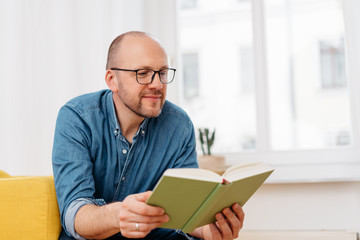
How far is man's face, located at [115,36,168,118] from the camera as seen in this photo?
4.58 feet

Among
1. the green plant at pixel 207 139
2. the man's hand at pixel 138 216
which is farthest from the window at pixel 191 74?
the man's hand at pixel 138 216

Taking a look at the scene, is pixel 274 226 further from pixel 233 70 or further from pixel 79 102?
pixel 79 102

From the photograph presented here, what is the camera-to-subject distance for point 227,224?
1.25 m

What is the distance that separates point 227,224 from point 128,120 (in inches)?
19.3

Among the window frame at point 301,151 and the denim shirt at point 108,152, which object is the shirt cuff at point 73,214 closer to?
the denim shirt at point 108,152

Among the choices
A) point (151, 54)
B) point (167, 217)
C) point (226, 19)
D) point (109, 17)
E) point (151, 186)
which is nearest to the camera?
point (167, 217)

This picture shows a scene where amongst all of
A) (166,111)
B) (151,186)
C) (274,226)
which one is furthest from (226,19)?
(151,186)

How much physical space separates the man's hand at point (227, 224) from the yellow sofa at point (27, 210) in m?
0.47

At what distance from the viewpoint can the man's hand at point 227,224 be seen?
47.8 inches

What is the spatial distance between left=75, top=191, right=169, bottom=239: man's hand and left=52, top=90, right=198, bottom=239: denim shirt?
8cm

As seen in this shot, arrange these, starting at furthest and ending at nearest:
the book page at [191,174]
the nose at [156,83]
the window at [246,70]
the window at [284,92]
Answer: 1. the window at [246,70]
2. the window at [284,92]
3. the nose at [156,83]
4. the book page at [191,174]

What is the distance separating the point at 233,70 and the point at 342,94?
80 cm

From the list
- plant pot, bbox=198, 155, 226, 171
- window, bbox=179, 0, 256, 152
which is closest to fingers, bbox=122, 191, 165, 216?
plant pot, bbox=198, 155, 226, 171

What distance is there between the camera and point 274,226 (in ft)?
A: 9.52
